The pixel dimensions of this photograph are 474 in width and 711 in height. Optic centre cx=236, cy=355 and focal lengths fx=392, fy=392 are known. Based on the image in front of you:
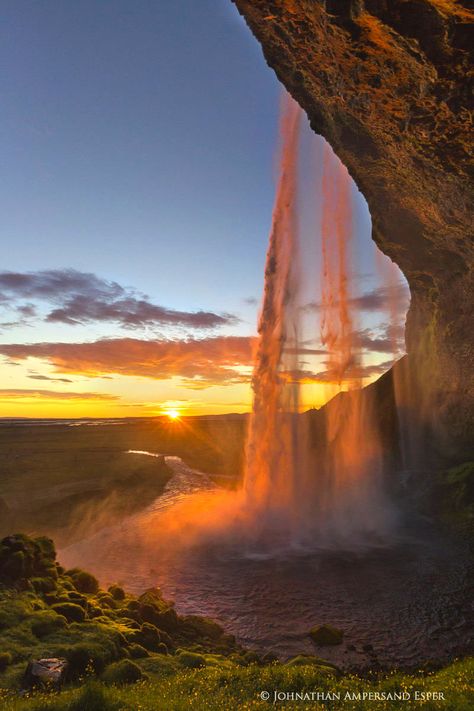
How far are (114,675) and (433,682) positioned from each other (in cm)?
934

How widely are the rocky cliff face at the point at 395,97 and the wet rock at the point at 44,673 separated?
2207 cm

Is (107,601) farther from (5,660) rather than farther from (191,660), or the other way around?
(5,660)

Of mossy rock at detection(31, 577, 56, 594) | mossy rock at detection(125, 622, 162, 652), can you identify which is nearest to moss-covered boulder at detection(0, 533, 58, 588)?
mossy rock at detection(31, 577, 56, 594)

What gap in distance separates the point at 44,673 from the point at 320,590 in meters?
14.6

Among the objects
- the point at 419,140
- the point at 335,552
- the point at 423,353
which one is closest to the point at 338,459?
the point at 423,353

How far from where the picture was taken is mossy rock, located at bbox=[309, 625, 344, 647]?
16.1 m

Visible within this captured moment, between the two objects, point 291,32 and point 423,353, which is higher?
point 291,32

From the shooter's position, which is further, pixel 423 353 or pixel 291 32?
pixel 423 353

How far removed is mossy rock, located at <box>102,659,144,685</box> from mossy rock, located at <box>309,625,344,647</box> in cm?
789

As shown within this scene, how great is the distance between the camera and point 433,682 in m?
11.2

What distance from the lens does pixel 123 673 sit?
38.9 feet

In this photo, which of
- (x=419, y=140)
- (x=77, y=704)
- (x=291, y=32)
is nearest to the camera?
(x=77, y=704)

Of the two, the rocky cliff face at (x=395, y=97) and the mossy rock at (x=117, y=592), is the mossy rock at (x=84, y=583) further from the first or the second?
the rocky cliff face at (x=395, y=97)

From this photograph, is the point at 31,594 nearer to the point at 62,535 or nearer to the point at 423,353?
the point at 62,535
